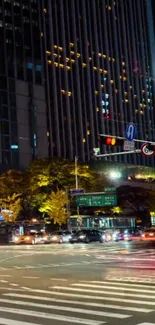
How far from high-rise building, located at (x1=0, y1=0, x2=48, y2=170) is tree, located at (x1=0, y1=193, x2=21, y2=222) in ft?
58.2

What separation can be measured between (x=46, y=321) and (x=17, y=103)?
86.7 m

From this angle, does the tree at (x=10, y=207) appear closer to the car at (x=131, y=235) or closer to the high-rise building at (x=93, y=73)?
the car at (x=131, y=235)

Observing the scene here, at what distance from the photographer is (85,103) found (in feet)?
443

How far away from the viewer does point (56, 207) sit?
7112 centimetres

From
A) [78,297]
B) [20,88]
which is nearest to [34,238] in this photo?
[20,88]

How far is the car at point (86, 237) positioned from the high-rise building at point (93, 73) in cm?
6069

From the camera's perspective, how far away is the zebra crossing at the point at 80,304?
10.3 meters

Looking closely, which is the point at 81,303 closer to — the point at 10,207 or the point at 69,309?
the point at 69,309

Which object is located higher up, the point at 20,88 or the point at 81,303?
the point at 20,88

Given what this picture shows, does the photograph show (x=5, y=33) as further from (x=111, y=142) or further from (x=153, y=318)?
(x=153, y=318)

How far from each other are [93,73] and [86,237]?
8997cm

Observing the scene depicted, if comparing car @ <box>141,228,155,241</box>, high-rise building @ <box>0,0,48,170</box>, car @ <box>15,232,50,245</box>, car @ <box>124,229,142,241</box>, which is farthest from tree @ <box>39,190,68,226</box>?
high-rise building @ <box>0,0,48,170</box>

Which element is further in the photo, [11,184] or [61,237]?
[11,184]

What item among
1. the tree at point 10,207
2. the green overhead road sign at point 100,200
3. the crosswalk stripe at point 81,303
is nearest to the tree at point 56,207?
the tree at point 10,207
